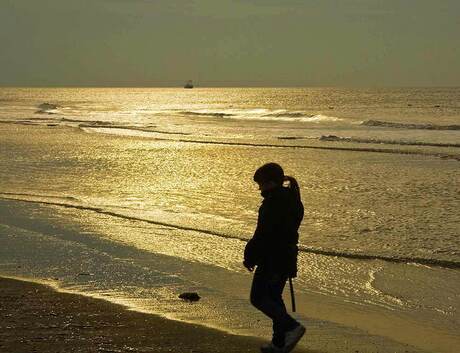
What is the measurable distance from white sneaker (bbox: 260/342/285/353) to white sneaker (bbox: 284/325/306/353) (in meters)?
0.04

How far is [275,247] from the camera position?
18.7ft

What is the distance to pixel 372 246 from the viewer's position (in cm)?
1135

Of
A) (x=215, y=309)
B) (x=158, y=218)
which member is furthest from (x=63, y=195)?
(x=215, y=309)

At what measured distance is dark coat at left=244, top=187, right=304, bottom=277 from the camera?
561 cm

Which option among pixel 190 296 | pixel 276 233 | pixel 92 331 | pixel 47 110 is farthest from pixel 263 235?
pixel 47 110

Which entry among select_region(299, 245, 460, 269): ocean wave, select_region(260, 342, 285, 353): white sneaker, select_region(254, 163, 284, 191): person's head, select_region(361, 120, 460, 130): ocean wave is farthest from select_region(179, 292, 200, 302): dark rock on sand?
select_region(361, 120, 460, 130): ocean wave

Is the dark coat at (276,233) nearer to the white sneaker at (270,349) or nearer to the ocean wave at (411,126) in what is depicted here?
the white sneaker at (270,349)

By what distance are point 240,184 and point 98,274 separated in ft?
33.6

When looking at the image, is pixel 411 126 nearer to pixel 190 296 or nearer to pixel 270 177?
pixel 190 296

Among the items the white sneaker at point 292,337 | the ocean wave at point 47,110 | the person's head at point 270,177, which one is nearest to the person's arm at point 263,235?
the person's head at point 270,177

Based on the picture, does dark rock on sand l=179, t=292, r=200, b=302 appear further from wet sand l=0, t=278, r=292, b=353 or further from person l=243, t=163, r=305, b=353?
person l=243, t=163, r=305, b=353

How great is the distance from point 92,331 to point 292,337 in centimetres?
168

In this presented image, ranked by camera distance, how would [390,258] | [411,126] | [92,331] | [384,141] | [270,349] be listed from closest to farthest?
1. [270,349]
2. [92,331]
3. [390,258]
4. [384,141]
5. [411,126]

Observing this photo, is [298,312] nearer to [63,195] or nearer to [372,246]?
[372,246]
